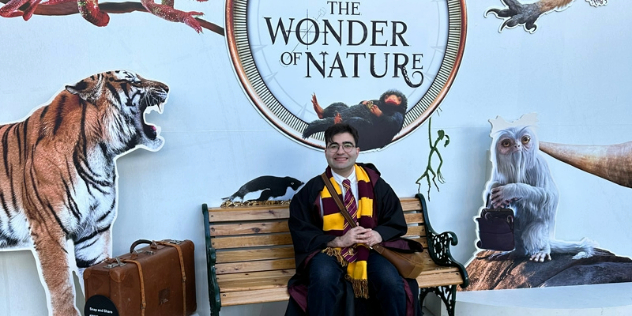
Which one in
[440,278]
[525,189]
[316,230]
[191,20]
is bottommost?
[440,278]

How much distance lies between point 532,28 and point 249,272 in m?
2.59

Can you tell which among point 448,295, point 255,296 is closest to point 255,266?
point 255,296

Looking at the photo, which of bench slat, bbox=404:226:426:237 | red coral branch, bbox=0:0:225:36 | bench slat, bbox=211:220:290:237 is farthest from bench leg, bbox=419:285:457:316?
red coral branch, bbox=0:0:225:36

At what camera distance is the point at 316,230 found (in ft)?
10.6

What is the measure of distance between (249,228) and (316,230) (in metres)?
0.52

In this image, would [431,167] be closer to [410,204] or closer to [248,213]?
[410,204]

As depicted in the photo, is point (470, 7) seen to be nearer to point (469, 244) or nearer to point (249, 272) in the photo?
point (469, 244)

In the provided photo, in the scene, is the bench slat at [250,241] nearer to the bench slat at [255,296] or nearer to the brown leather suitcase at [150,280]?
the brown leather suitcase at [150,280]

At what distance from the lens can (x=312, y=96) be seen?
145 inches

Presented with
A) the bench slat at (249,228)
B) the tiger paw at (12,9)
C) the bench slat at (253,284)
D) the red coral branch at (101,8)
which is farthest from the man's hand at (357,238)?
the tiger paw at (12,9)

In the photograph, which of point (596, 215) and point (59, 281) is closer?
point (59, 281)

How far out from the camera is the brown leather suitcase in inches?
114

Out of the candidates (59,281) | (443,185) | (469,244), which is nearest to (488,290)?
(469,244)

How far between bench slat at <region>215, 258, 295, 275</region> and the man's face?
28.7 inches
